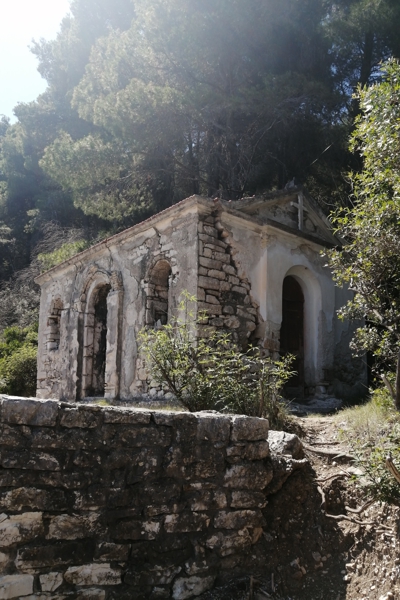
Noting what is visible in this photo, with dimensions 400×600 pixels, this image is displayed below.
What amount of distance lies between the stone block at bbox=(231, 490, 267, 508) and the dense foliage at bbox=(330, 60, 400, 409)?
2608mm

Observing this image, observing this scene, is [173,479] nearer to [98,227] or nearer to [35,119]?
[98,227]

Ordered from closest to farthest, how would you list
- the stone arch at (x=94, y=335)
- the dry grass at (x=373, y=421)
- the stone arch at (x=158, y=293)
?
1. the dry grass at (x=373, y=421)
2. the stone arch at (x=158, y=293)
3. the stone arch at (x=94, y=335)

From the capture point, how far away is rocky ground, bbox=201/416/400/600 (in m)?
4.24

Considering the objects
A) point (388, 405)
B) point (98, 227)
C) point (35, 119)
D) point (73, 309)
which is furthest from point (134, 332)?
point (35, 119)

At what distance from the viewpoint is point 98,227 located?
24.6 meters

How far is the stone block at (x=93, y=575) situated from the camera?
145 inches

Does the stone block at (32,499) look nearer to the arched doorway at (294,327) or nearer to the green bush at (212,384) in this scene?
the green bush at (212,384)

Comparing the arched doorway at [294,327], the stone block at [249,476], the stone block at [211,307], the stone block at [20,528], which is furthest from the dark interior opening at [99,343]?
the stone block at [20,528]

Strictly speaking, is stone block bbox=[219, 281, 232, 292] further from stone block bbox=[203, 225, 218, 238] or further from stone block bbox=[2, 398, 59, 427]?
stone block bbox=[2, 398, 59, 427]

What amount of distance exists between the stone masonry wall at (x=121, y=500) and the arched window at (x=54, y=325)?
32.9 feet

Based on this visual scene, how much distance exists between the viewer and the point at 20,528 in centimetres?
355

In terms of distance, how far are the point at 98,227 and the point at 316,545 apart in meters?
21.4

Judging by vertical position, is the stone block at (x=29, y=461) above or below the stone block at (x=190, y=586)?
above

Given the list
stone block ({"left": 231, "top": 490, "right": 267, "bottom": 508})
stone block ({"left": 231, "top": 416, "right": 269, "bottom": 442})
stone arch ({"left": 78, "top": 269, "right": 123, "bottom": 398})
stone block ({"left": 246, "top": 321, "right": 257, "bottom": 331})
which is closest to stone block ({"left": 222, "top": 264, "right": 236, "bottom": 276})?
stone block ({"left": 246, "top": 321, "right": 257, "bottom": 331})
